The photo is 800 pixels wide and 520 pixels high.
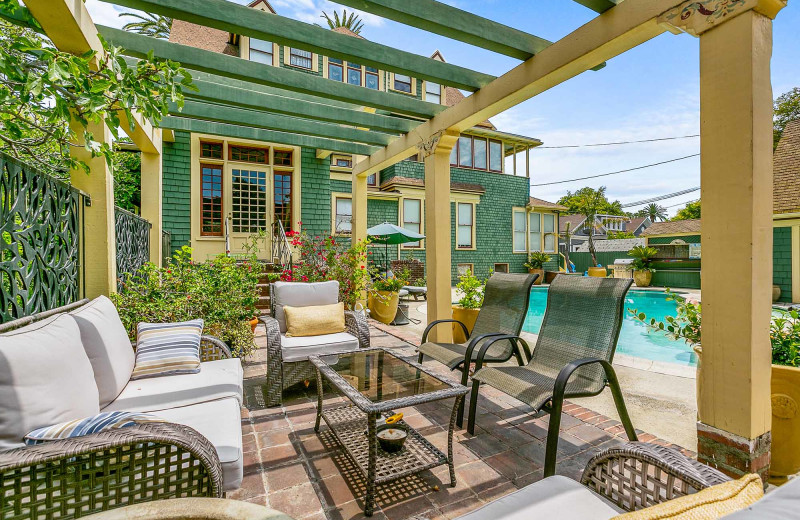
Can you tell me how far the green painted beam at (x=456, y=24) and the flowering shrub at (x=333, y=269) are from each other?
3924 millimetres

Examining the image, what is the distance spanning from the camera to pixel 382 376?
2.66 meters

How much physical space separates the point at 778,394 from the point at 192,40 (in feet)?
41.0

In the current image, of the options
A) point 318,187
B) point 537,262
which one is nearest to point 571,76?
point 318,187

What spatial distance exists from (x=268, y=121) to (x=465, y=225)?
997 cm

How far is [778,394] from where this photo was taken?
86.1 inches

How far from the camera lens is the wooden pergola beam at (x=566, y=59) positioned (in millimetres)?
2553

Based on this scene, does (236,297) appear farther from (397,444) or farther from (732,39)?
(732,39)

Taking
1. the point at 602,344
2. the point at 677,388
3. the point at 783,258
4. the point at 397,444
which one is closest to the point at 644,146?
the point at 783,258

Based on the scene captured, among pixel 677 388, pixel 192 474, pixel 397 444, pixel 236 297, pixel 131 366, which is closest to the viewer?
pixel 192 474

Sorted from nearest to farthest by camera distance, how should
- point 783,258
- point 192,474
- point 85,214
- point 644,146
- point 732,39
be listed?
point 192,474, point 732,39, point 85,214, point 783,258, point 644,146

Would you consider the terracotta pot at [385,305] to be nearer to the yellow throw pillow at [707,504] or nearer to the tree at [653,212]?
the yellow throw pillow at [707,504]

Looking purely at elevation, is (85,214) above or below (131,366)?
above

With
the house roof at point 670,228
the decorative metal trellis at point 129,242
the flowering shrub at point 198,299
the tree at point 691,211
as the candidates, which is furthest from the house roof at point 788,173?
the tree at point 691,211

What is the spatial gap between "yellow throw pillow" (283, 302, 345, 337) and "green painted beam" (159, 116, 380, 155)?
11.1 ft
